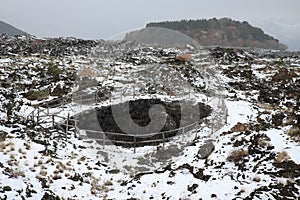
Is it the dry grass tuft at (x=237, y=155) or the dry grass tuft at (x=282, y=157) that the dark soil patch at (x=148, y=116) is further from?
the dry grass tuft at (x=282, y=157)

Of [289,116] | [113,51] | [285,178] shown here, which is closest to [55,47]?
[113,51]

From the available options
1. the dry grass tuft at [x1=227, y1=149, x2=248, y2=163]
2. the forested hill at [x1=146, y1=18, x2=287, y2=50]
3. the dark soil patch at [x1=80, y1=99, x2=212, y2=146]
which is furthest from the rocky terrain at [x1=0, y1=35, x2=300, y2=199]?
the forested hill at [x1=146, y1=18, x2=287, y2=50]

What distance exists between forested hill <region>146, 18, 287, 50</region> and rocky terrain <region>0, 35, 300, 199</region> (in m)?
54.6

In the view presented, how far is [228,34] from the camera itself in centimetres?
9225

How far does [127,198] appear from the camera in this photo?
1043 cm

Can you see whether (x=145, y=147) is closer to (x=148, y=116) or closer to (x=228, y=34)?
(x=148, y=116)

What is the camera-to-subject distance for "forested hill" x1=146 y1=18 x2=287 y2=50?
87.4m

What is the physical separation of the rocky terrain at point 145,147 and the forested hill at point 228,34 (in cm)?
5459

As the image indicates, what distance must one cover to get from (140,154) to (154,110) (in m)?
6.33

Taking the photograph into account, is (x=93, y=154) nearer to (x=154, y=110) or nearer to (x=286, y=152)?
(x=154, y=110)

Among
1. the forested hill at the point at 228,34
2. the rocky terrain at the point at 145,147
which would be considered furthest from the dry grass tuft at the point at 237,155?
the forested hill at the point at 228,34

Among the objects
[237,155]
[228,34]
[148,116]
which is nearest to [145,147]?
[148,116]

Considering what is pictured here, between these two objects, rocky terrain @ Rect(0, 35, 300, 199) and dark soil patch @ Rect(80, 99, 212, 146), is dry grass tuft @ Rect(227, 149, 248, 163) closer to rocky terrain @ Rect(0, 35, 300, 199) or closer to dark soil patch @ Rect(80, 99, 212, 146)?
rocky terrain @ Rect(0, 35, 300, 199)

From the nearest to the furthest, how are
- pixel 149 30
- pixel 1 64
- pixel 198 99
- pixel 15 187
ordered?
pixel 15 187 → pixel 198 99 → pixel 1 64 → pixel 149 30
